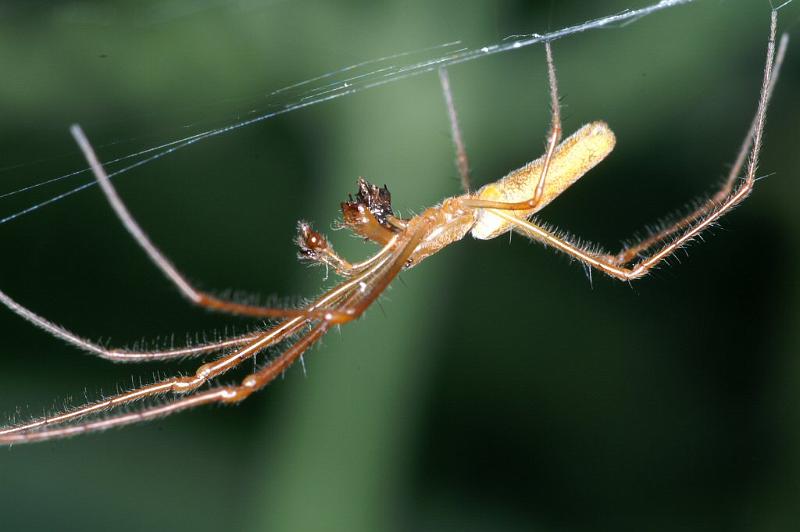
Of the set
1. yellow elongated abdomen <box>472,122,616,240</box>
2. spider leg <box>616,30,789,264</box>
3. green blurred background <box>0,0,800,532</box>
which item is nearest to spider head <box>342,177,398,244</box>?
yellow elongated abdomen <box>472,122,616,240</box>

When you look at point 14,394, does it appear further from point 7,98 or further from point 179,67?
point 179,67

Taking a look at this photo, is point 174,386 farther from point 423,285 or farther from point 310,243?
point 423,285

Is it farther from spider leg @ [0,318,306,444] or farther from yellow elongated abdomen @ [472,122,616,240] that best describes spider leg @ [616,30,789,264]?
spider leg @ [0,318,306,444]

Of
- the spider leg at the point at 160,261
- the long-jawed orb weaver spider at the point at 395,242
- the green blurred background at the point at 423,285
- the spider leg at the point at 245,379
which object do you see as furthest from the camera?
the green blurred background at the point at 423,285

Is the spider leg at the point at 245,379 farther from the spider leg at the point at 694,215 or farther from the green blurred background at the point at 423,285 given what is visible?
the spider leg at the point at 694,215

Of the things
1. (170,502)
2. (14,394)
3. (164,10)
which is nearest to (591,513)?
(170,502)

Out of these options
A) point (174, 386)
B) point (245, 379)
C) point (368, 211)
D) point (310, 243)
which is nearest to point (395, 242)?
point (368, 211)

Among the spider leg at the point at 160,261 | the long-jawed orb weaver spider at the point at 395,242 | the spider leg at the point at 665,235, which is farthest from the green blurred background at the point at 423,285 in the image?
the spider leg at the point at 160,261
